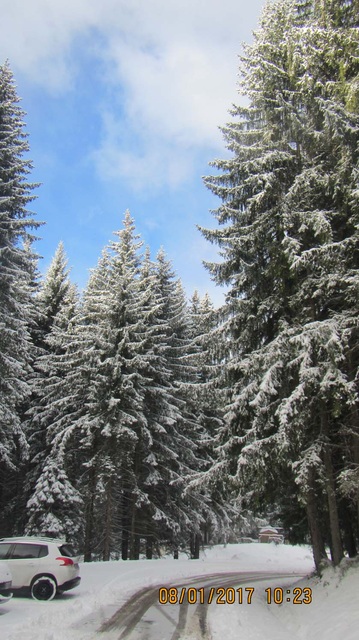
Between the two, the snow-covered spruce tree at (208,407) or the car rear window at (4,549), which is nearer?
the car rear window at (4,549)

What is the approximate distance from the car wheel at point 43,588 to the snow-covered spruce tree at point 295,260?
5.49 m

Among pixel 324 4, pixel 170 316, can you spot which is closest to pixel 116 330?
pixel 170 316

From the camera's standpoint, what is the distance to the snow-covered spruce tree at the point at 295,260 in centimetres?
1108

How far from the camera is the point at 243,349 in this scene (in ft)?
50.7

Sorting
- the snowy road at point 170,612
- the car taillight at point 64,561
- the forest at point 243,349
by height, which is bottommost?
the snowy road at point 170,612

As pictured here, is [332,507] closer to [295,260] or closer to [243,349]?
[243,349]

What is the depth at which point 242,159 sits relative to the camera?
15.8 m

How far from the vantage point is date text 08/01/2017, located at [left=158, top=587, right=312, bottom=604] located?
1215cm

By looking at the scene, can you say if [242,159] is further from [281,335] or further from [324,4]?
[281,335]

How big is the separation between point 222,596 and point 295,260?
10015mm

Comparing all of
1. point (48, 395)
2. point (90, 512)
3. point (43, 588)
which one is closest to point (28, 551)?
point (43, 588)

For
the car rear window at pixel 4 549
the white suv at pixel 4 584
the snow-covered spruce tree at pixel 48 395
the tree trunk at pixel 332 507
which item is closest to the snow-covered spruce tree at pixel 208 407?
the tree trunk at pixel 332 507

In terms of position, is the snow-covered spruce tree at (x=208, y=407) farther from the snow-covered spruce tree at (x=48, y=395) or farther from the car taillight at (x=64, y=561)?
the snow-covered spruce tree at (x=48, y=395)

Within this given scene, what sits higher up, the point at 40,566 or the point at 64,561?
the point at 64,561
